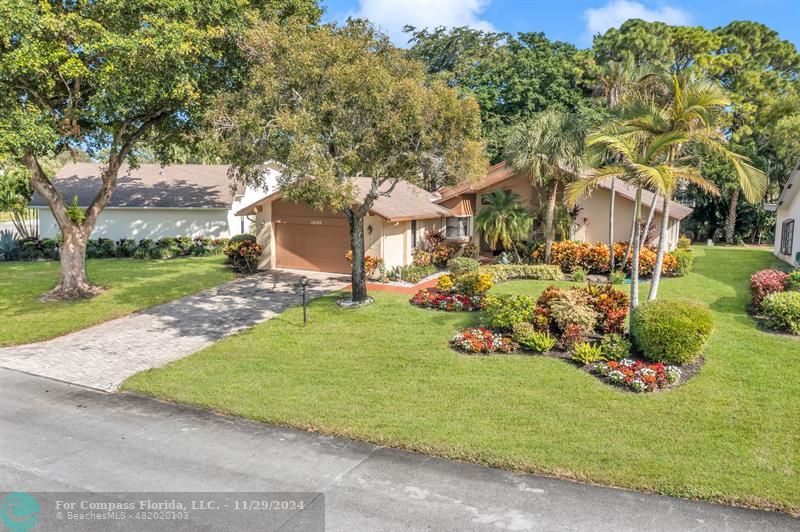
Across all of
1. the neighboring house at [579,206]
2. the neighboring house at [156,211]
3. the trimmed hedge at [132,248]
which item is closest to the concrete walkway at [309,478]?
the neighboring house at [579,206]

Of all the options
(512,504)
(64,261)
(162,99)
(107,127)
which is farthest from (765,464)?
(64,261)

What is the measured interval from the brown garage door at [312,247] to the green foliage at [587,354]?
13225 millimetres

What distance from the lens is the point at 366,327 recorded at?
1442 centimetres

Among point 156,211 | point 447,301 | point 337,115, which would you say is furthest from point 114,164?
point 156,211

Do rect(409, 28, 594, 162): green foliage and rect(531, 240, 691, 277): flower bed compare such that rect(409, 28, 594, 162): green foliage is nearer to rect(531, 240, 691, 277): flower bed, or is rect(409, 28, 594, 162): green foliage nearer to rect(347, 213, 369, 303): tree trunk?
rect(531, 240, 691, 277): flower bed

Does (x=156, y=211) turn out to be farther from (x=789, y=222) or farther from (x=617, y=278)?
(x=789, y=222)

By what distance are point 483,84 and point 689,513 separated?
36.1 meters

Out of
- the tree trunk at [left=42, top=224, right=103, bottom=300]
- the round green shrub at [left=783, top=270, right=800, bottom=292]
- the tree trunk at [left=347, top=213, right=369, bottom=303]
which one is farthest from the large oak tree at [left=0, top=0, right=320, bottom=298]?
the round green shrub at [left=783, top=270, right=800, bottom=292]

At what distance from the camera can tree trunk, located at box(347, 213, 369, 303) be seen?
16.2 m

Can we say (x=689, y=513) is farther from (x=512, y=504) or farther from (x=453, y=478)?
(x=453, y=478)

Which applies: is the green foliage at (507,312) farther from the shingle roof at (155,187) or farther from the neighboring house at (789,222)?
the shingle roof at (155,187)

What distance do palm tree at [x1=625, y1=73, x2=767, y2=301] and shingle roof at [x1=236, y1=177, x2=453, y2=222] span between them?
359 inches

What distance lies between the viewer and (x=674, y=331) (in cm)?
1038

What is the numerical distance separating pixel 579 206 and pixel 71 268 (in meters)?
20.5
